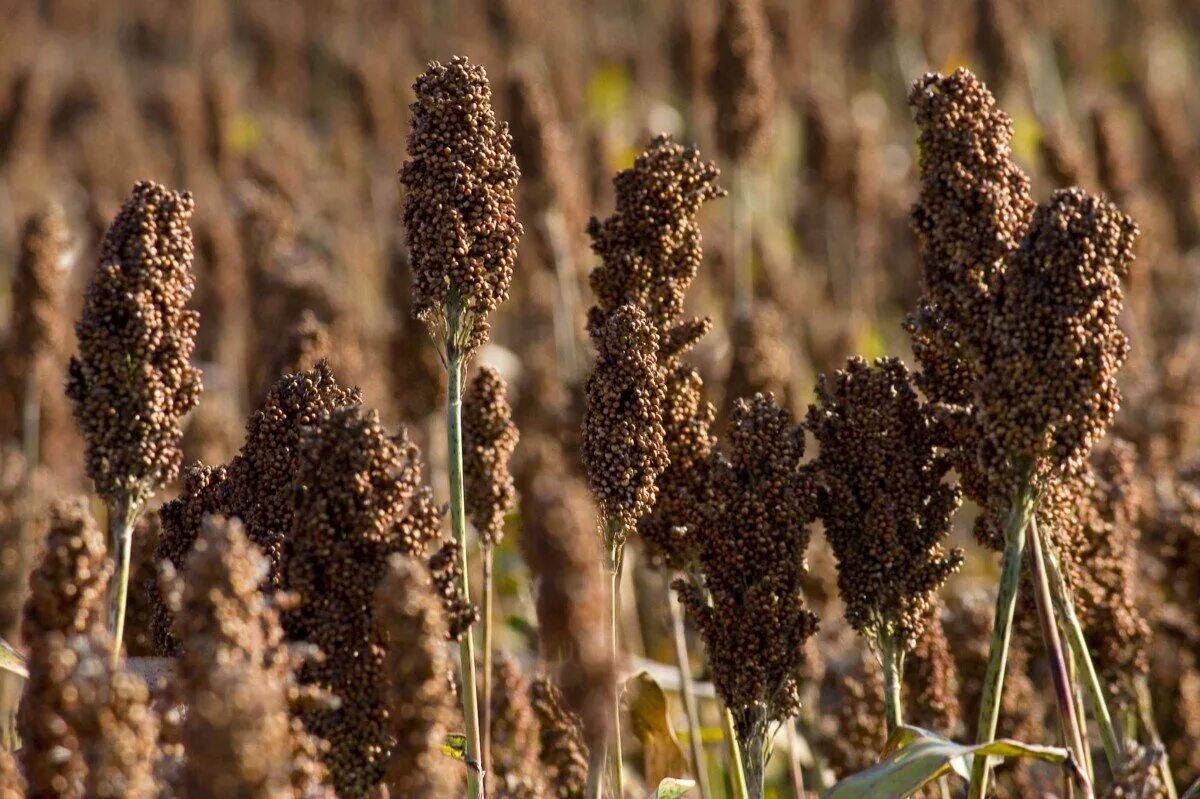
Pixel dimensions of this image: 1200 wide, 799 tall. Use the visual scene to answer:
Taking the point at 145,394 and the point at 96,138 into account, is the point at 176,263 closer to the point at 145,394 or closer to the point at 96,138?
the point at 145,394

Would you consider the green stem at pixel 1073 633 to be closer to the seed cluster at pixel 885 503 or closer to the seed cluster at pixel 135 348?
the seed cluster at pixel 885 503

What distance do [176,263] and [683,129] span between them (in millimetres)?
10999

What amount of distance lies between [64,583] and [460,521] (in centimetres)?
78

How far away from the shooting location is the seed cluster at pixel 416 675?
235cm

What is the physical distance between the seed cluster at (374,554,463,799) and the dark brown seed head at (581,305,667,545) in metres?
0.69

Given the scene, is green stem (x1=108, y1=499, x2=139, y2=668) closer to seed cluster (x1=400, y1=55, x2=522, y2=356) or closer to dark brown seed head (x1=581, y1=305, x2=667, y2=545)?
seed cluster (x1=400, y1=55, x2=522, y2=356)

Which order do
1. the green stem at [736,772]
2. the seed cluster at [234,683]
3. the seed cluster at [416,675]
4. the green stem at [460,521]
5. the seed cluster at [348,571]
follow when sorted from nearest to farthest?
the seed cluster at [234,683], the seed cluster at [416,675], the seed cluster at [348,571], the green stem at [460,521], the green stem at [736,772]

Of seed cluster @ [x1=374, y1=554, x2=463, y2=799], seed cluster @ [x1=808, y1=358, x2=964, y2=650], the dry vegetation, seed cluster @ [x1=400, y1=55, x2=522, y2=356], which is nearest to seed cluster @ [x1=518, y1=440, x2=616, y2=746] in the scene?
the dry vegetation

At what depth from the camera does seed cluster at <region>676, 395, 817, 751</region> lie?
10.2 ft

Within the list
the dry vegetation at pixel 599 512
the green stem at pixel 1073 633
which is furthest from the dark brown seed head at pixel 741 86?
the green stem at pixel 1073 633

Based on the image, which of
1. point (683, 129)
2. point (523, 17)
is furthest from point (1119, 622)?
point (683, 129)

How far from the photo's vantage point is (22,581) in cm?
524

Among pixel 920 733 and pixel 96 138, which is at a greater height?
pixel 96 138

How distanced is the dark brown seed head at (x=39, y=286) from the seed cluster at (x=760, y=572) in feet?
11.8
